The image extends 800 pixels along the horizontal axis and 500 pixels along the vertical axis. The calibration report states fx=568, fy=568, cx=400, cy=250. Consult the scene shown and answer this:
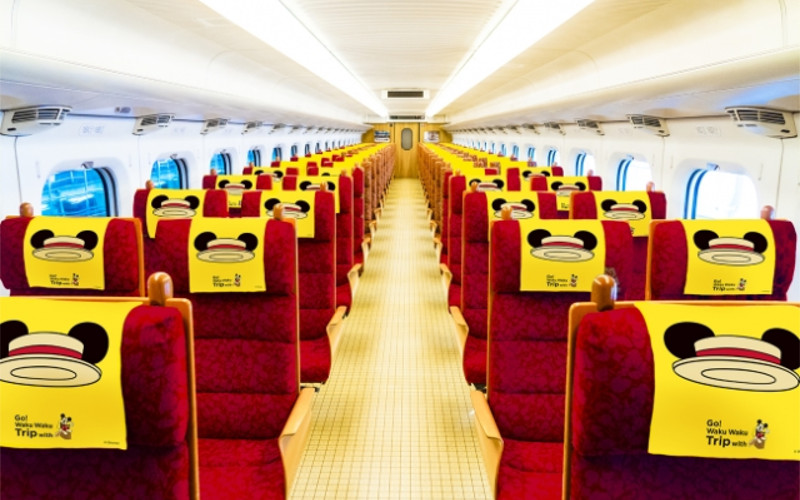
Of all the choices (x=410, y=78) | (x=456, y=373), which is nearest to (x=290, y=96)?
(x=410, y=78)

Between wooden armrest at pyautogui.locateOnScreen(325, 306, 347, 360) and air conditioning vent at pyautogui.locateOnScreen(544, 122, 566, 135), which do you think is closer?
wooden armrest at pyautogui.locateOnScreen(325, 306, 347, 360)

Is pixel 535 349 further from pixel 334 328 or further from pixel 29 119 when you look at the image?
pixel 29 119

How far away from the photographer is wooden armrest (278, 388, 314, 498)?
7.40ft

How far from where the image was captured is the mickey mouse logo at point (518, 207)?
13.5 feet

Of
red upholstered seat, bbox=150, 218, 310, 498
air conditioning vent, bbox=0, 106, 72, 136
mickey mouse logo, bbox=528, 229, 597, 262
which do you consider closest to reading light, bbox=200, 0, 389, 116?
air conditioning vent, bbox=0, 106, 72, 136

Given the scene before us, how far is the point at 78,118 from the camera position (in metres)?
5.07

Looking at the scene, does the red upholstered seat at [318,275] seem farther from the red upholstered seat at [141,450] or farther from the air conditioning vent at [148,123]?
the air conditioning vent at [148,123]

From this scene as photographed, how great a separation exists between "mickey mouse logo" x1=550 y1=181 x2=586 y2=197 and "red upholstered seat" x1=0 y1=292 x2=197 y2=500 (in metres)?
4.95

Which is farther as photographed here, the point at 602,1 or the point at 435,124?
the point at 435,124

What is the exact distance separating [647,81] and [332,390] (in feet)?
10.4

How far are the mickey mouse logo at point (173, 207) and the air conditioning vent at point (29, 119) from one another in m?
0.90

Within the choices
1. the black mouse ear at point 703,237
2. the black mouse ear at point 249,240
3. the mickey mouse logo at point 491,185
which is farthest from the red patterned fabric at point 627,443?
the mickey mouse logo at point 491,185

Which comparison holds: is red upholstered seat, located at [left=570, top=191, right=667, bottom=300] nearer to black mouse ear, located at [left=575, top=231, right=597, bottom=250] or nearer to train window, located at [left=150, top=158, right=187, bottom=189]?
black mouse ear, located at [left=575, top=231, right=597, bottom=250]

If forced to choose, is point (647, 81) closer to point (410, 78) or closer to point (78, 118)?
point (78, 118)
